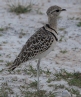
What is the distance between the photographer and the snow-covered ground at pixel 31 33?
6.69m

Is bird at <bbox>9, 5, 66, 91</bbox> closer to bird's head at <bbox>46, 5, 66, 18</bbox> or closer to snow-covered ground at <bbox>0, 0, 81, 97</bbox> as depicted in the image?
bird's head at <bbox>46, 5, 66, 18</bbox>

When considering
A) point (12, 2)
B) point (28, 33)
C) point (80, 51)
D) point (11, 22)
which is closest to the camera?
point (80, 51)

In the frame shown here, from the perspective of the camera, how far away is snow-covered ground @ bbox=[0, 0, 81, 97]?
6691mm

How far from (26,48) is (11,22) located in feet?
13.0

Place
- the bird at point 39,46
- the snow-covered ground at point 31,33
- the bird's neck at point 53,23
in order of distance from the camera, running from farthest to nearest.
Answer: the snow-covered ground at point 31,33 → the bird's neck at point 53,23 → the bird at point 39,46

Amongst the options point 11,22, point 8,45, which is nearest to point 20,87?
point 8,45

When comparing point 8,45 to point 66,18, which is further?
point 66,18

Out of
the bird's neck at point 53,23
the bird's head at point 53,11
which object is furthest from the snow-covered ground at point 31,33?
the bird's head at point 53,11

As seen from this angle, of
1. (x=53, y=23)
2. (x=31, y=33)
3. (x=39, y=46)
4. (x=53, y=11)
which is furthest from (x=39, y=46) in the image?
(x=31, y=33)

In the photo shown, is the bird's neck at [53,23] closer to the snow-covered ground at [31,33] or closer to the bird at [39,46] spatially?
the bird at [39,46]

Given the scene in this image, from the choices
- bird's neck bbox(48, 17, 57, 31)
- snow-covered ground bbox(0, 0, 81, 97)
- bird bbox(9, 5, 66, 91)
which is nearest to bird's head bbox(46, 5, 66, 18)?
bird's neck bbox(48, 17, 57, 31)

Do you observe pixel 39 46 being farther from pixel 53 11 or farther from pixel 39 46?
pixel 53 11

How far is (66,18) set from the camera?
1027 cm

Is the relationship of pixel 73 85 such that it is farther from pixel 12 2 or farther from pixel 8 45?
pixel 12 2
